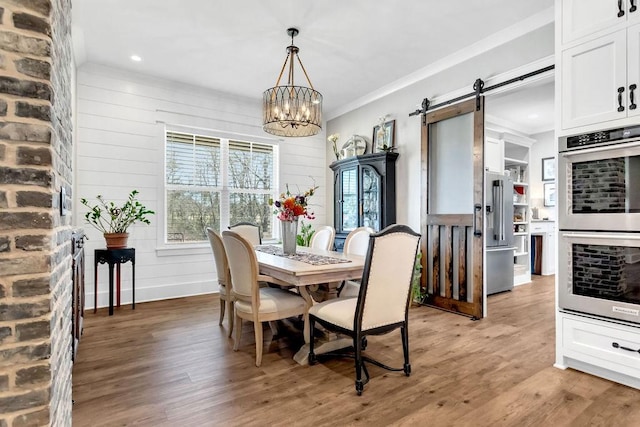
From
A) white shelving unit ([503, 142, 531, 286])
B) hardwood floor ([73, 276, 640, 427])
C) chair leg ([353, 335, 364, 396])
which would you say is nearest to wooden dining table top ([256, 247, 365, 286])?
chair leg ([353, 335, 364, 396])

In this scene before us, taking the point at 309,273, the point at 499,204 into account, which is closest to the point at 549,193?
the point at 499,204

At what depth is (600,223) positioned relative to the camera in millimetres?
2328

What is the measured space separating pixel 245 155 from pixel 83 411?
13.0 ft

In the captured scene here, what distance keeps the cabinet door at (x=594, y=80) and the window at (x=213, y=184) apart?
13.2 ft

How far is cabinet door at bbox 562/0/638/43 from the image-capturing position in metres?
2.25

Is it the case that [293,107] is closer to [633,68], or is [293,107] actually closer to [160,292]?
[633,68]

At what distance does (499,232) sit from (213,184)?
4.19 meters

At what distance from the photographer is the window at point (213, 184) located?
486cm

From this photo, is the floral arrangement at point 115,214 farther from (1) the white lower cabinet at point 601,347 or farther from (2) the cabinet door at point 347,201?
(1) the white lower cabinet at point 601,347

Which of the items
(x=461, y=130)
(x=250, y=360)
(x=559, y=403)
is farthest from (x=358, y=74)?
(x=559, y=403)

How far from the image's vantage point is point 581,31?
242 centimetres

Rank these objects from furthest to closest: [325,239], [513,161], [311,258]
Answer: [513,161]
[325,239]
[311,258]

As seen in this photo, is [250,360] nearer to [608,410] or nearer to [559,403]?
[559,403]

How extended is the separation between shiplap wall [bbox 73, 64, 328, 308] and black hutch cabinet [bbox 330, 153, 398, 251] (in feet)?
5.36
